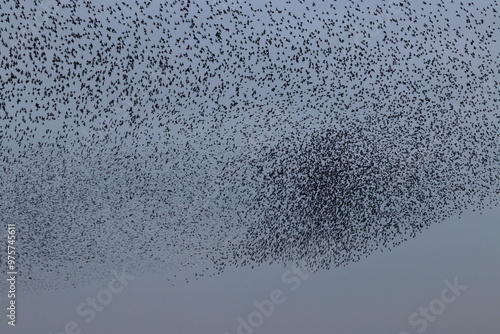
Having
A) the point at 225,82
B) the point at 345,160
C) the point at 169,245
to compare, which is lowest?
the point at 345,160

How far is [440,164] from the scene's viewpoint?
22.3 meters

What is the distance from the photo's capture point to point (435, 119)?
72.4 ft

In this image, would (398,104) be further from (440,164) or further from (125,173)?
(125,173)

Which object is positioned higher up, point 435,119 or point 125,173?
point 125,173

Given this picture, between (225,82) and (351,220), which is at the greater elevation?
(225,82)

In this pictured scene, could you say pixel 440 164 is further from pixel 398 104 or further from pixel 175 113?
pixel 175 113

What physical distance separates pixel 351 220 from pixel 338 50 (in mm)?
5204

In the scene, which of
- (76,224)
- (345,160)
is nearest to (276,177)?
(345,160)

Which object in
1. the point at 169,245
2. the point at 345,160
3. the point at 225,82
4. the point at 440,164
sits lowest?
the point at 440,164

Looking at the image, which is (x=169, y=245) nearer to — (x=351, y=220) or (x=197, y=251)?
(x=197, y=251)

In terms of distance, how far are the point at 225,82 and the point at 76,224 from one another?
6133 millimetres

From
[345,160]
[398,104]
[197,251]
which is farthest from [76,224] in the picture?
[398,104]

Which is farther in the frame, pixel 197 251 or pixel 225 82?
pixel 197 251

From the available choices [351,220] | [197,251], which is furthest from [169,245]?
[351,220]
